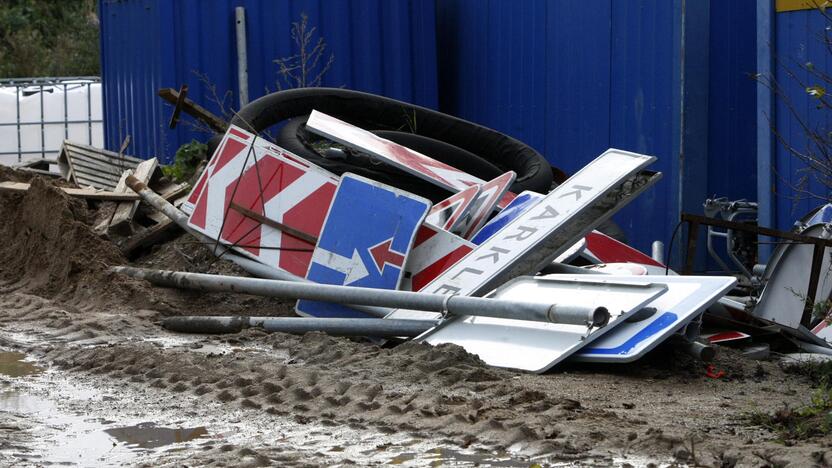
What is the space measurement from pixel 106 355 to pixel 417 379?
1.91 m

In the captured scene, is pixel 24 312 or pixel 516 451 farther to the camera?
pixel 24 312

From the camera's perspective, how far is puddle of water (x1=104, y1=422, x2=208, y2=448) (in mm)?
4816

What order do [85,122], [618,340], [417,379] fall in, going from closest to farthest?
[417,379], [618,340], [85,122]

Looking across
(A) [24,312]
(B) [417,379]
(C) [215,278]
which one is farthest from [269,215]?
(B) [417,379]

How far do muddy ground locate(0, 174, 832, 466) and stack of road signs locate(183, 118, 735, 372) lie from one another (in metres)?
0.25

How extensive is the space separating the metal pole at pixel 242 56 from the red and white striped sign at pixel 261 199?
130 inches

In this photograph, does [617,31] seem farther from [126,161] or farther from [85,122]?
[85,122]

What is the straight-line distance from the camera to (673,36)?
31.8 ft

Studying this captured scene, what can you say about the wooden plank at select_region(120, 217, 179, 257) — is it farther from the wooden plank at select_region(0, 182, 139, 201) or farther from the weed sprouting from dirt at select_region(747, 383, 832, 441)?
the weed sprouting from dirt at select_region(747, 383, 832, 441)

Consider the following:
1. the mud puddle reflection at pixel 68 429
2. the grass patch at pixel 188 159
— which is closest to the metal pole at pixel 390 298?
the mud puddle reflection at pixel 68 429

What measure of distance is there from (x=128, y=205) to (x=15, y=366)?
3.62m

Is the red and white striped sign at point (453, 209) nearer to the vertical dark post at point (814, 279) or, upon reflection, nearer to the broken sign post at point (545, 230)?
the broken sign post at point (545, 230)

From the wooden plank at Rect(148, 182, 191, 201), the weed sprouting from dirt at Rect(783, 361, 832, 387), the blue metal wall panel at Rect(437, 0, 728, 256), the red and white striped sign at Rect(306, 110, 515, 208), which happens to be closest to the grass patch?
the wooden plank at Rect(148, 182, 191, 201)

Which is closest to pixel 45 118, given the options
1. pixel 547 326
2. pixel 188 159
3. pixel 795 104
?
pixel 188 159
